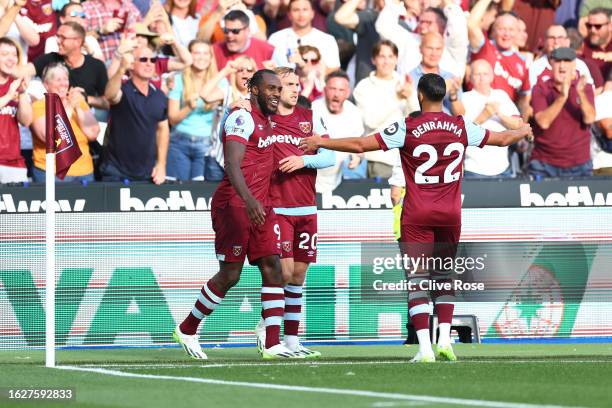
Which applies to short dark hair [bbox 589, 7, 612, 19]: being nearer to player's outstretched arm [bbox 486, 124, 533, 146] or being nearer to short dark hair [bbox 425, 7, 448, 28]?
short dark hair [bbox 425, 7, 448, 28]

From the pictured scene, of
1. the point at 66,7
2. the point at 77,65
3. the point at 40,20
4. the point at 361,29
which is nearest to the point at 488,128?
the point at 361,29

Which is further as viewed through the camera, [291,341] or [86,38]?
[86,38]

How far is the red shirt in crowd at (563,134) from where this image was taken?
1783 centimetres

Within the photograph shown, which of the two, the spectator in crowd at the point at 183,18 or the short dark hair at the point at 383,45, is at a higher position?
the spectator in crowd at the point at 183,18

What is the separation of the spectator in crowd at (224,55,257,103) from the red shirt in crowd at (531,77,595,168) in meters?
3.97

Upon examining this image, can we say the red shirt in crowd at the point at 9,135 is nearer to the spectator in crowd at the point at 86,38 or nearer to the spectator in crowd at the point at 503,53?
the spectator in crowd at the point at 86,38

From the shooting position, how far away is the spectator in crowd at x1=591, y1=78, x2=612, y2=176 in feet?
60.3

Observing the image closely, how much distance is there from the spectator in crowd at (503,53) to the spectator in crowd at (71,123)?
18.8ft

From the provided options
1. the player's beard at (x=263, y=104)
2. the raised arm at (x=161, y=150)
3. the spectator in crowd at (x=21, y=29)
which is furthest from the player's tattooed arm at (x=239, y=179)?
the spectator in crowd at (x=21, y=29)

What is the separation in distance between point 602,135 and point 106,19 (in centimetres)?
712

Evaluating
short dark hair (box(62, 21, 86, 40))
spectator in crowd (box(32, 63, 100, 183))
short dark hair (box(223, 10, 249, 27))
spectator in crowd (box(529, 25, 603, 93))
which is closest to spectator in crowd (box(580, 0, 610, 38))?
spectator in crowd (box(529, 25, 603, 93))

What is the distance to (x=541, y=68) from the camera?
1920 cm

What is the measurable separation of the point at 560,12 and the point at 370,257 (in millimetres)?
6731

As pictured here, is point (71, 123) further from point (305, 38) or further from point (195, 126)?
point (305, 38)
